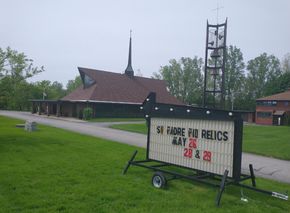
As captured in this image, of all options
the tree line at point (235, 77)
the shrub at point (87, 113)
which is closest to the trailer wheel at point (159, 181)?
the shrub at point (87, 113)

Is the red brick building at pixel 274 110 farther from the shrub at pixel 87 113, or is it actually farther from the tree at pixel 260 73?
the shrub at pixel 87 113

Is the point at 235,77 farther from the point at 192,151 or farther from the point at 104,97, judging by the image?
the point at 192,151

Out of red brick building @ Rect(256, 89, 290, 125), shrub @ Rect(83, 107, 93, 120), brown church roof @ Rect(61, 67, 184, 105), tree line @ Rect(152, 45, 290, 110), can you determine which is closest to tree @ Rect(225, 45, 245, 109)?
tree line @ Rect(152, 45, 290, 110)

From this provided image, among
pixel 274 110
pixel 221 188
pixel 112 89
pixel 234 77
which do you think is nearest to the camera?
pixel 221 188

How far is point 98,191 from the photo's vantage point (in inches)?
255

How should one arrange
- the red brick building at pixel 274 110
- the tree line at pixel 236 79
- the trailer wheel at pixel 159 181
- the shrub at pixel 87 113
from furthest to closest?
the tree line at pixel 236 79, the red brick building at pixel 274 110, the shrub at pixel 87 113, the trailer wheel at pixel 159 181

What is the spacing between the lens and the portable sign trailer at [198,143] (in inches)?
265

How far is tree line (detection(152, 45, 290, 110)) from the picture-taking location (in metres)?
75.9

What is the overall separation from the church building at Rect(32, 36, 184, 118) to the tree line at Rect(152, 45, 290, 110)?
27538 millimetres

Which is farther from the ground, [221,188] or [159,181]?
[221,188]

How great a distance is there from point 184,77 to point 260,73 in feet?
64.7

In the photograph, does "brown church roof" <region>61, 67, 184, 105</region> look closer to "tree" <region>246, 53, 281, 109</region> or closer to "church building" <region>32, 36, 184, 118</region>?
"church building" <region>32, 36, 184, 118</region>

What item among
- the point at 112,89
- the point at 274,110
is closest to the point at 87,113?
the point at 112,89

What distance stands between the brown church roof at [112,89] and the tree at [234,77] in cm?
2835
